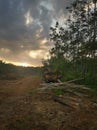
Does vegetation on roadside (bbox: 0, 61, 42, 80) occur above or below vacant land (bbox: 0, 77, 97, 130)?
above

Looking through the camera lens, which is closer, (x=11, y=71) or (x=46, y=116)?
(x=46, y=116)

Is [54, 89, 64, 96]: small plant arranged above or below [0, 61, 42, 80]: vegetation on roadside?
below

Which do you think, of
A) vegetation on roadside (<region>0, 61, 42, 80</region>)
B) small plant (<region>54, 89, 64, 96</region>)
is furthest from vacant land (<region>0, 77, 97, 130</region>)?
vegetation on roadside (<region>0, 61, 42, 80</region>)

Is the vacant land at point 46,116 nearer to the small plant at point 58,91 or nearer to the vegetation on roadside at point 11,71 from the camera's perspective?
the small plant at point 58,91

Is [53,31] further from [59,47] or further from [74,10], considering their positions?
[74,10]

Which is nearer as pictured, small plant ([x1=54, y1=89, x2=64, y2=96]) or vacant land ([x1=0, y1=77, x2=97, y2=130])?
vacant land ([x1=0, y1=77, x2=97, y2=130])

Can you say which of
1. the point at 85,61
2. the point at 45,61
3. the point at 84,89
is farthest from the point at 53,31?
the point at 84,89

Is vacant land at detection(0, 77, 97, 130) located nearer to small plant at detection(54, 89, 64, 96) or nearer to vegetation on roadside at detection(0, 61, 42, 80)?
small plant at detection(54, 89, 64, 96)

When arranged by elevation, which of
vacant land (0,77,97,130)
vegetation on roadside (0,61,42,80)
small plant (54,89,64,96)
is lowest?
vacant land (0,77,97,130)

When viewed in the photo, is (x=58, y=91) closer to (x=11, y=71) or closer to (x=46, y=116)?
(x=46, y=116)

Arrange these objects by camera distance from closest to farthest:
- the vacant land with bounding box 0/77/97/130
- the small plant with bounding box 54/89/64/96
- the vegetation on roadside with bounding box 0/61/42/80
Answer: the vacant land with bounding box 0/77/97/130 < the small plant with bounding box 54/89/64/96 < the vegetation on roadside with bounding box 0/61/42/80

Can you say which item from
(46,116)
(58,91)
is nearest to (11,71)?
(58,91)

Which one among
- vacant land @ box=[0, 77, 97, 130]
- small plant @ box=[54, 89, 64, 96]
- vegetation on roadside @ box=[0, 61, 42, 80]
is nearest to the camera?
vacant land @ box=[0, 77, 97, 130]

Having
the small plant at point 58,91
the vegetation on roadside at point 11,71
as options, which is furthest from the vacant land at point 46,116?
the vegetation on roadside at point 11,71
